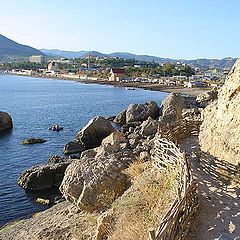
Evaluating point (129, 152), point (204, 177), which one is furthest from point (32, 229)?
point (204, 177)

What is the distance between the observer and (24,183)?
25.7 meters

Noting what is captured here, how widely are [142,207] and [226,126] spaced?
5.04 metres

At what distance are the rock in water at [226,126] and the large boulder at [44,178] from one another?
11.2 m

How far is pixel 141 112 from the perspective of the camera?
49.4 meters

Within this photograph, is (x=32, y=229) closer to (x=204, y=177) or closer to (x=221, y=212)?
(x=204, y=177)

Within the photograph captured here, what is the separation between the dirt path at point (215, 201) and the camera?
9906 millimetres

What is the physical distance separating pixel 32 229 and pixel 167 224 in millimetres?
10237

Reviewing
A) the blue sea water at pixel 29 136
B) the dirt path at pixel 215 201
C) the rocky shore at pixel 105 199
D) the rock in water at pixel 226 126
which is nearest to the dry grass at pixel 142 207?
the rocky shore at pixel 105 199

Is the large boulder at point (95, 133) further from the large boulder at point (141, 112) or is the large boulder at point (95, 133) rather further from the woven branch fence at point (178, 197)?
the woven branch fence at point (178, 197)

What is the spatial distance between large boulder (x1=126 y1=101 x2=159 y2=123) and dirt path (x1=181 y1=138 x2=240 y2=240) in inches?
1260

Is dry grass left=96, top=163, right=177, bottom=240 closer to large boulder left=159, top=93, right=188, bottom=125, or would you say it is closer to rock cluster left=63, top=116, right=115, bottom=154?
rock cluster left=63, top=116, right=115, bottom=154

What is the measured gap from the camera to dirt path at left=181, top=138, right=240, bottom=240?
991cm

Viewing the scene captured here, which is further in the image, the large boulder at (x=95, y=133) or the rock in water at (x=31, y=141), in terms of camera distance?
the rock in water at (x=31, y=141)

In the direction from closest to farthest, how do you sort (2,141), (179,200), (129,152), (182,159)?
(179,200) → (182,159) → (129,152) → (2,141)
